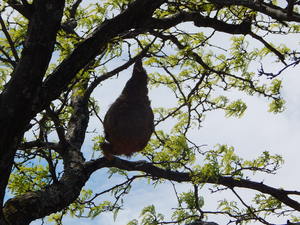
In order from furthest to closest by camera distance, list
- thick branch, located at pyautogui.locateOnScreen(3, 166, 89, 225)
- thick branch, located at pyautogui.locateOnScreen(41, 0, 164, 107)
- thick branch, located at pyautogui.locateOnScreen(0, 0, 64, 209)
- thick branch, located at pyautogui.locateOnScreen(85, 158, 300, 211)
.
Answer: thick branch, located at pyautogui.locateOnScreen(85, 158, 300, 211), thick branch, located at pyautogui.locateOnScreen(3, 166, 89, 225), thick branch, located at pyautogui.locateOnScreen(41, 0, 164, 107), thick branch, located at pyautogui.locateOnScreen(0, 0, 64, 209)

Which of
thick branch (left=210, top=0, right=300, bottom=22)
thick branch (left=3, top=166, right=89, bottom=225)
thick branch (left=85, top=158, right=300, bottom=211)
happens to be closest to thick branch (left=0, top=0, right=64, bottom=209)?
thick branch (left=3, top=166, right=89, bottom=225)

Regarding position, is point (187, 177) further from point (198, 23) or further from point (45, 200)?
point (198, 23)

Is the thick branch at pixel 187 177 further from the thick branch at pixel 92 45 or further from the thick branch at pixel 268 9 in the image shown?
the thick branch at pixel 268 9

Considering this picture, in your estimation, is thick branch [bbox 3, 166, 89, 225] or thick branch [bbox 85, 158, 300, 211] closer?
thick branch [bbox 3, 166, 89, 225]

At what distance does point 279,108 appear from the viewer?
6.32 metres

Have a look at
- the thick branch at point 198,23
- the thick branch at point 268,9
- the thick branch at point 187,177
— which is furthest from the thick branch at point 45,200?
the thick branch at point 268,9

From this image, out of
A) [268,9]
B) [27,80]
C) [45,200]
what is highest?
[268,9]

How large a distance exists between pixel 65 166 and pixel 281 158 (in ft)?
9.84

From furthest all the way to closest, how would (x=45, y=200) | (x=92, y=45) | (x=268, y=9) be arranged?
(x=45, y=200), (x=268, y=9), (x=92, y=45)

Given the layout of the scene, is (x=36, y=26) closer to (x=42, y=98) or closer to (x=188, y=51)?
(x=42, y=98)

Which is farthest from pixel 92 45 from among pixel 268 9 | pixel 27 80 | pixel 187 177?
pixel 187 177

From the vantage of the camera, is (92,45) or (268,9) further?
(268,9)

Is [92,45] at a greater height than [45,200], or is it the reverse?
[92,45]

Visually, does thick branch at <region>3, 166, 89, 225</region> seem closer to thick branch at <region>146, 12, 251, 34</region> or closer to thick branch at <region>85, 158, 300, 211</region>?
thick branch at <region>85, 158, 300, 211</region>
